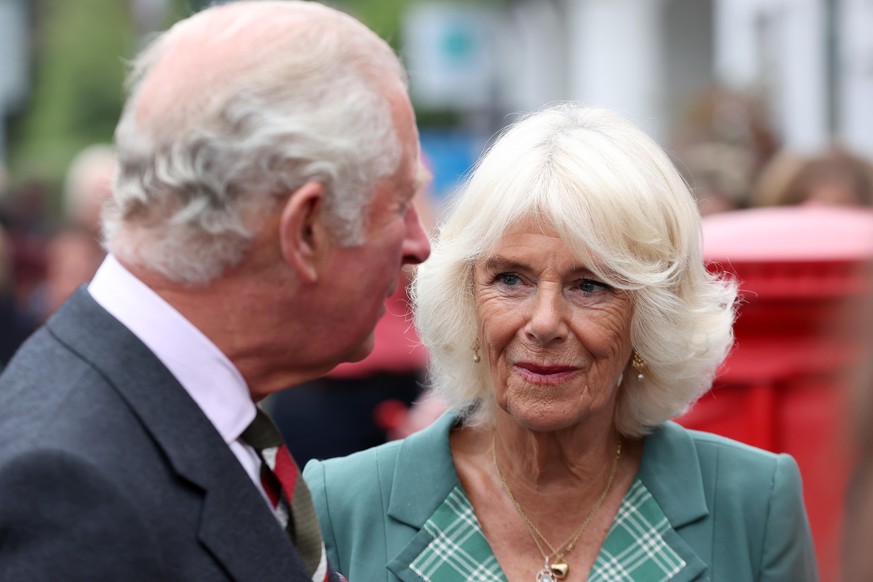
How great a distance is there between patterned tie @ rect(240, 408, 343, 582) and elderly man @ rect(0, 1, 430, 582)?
30 millimetres

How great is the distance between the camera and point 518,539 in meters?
3.23

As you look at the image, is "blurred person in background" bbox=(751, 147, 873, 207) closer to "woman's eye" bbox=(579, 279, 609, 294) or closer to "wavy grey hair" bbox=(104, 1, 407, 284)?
"woman's eye" bbox=(579, 279, 609, 294)

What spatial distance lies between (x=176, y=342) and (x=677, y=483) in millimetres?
1475

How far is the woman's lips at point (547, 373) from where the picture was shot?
10.4 ft

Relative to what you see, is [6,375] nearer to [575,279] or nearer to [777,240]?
[575,279]

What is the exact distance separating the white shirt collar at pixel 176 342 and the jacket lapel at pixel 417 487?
101 cm

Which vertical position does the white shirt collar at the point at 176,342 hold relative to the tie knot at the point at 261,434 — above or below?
above

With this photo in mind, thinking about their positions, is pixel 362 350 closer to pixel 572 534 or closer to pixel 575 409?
pixel 575 409

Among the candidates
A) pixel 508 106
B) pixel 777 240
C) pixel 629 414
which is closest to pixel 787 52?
pixel 777 240

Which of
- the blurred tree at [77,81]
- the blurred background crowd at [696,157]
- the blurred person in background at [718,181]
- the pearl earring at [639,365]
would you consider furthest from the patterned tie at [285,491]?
the blurred tree at [77,81]

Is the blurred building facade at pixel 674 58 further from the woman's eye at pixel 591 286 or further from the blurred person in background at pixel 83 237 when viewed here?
the blurred person in background at pixel 83 237

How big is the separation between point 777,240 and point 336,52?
2231 millimetres

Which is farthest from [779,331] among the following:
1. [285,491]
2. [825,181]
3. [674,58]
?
[674,58]

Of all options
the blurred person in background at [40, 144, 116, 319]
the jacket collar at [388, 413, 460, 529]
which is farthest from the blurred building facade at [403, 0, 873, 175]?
the blurred person in background at [40, 144, 116, 319]
